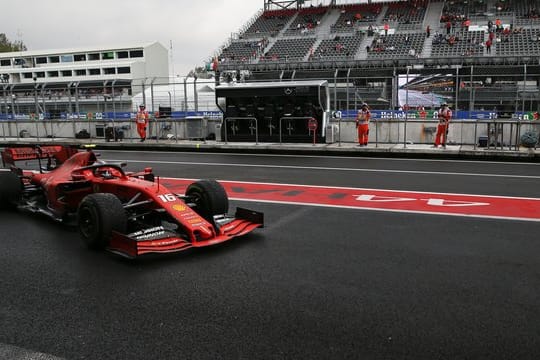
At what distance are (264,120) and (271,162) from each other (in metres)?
4.71

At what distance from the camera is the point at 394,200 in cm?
853

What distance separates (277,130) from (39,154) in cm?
1091

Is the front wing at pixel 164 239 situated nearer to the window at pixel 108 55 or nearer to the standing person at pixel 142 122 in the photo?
the standing person at pixel 142 122

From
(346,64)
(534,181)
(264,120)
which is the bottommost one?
(534,181)

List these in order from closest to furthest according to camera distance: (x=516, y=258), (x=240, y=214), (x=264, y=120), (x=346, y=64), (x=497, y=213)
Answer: (x=516, y=258) < (x=240, y=214) < (x=497, y=213) < (x=264, y=120) < (x=346, y=64)

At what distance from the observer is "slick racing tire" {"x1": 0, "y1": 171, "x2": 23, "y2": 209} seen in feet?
24.8

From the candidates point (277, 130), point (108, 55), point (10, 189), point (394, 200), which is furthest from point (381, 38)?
point (108, 55)

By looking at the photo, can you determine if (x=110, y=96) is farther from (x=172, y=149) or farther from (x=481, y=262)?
(x=481, y=262)

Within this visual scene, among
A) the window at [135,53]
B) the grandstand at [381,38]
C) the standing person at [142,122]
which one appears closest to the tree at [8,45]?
the window at [135,53]

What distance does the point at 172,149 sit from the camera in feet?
61.7

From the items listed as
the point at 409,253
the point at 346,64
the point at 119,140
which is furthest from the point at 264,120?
the point at 346,64

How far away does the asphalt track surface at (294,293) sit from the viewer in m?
3.52

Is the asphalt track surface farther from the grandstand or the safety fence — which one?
the grandstand

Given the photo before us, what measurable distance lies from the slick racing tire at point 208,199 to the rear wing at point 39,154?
9.55ft
